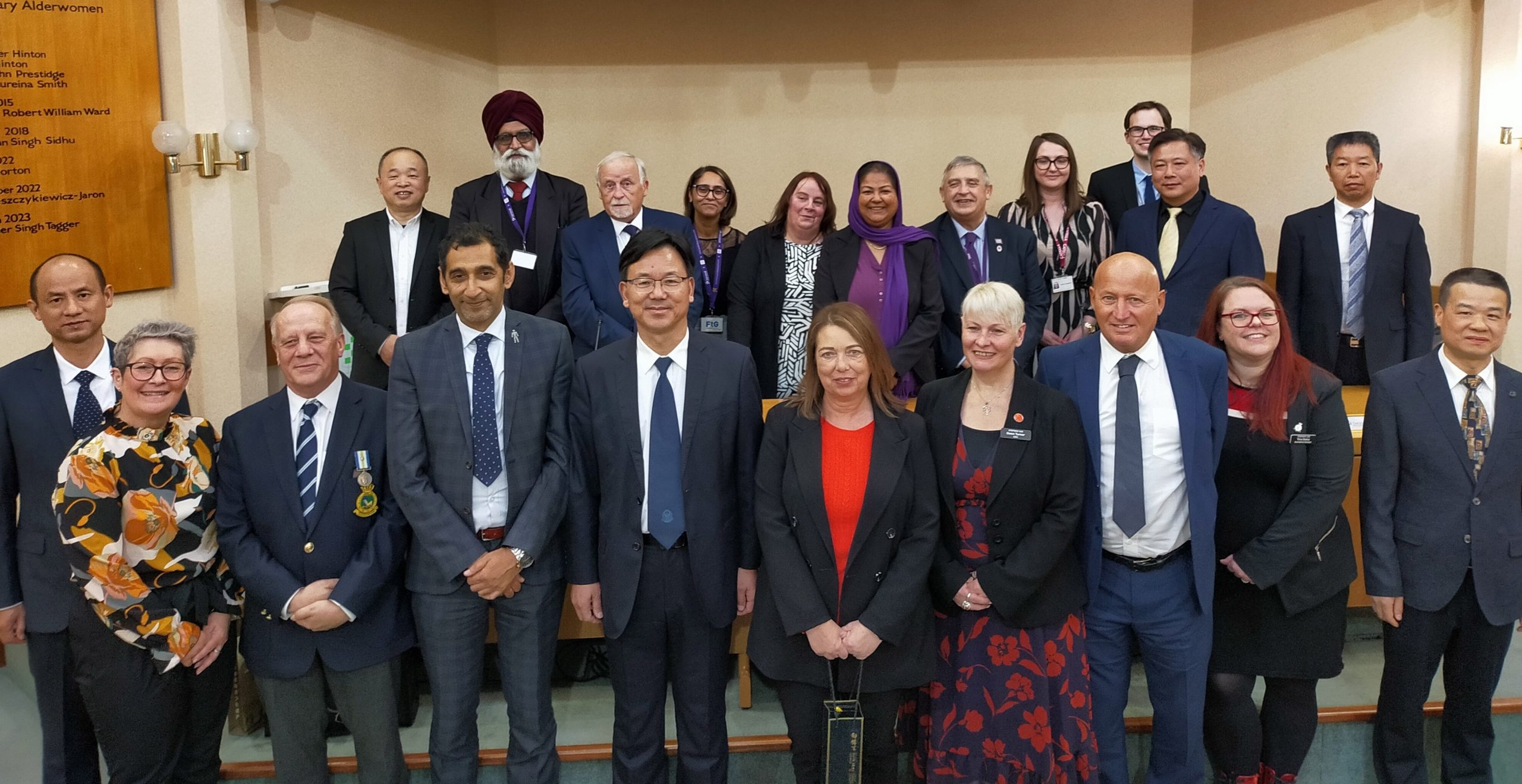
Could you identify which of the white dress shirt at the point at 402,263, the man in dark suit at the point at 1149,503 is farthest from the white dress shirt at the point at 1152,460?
the white dress shirt at the point at 402,263

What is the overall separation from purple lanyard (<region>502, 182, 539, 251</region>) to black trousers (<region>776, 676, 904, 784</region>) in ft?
7.70

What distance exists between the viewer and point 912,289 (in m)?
4.26

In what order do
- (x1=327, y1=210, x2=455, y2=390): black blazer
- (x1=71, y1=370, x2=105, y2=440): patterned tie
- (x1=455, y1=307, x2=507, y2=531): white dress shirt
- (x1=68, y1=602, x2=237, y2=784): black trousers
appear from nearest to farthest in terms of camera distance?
(x1=68, y1=602, x2=237, y2=784): black trousers < (x1=455, y1=307, x2=507, y2=531): white dress shirt < (x1=71, y1=370, x2=105, y2=440): patterned tie < (x1=327, y1=210, x2=455, y2=390): black blazer

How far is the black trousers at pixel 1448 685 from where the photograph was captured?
3199 millimetres

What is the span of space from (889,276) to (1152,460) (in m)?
1.55

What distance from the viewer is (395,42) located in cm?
571

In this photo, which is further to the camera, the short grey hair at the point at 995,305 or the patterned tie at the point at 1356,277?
the patterned tie at the point at 1356,277

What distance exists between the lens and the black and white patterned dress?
4375 millimetres

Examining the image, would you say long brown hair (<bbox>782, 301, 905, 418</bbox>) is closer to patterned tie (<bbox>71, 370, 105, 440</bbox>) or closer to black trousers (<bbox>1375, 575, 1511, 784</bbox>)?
black trousers (<bbox>1375, 575, 1511, 784</bbox>)

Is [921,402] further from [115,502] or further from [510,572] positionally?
[115,502]

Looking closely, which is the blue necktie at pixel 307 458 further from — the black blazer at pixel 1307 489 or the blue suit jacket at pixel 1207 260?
the blue suit jacket at pixel 1207 260

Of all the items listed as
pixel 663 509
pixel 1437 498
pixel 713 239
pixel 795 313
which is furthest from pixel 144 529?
pixel 1437 498

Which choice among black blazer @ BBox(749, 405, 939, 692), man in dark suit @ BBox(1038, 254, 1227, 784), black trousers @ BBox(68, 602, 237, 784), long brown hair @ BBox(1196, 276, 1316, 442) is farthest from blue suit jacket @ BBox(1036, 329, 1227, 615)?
black trousers @ BBox(68, 602, 237, 784)

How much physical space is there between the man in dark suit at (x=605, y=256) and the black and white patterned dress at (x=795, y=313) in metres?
0.39
